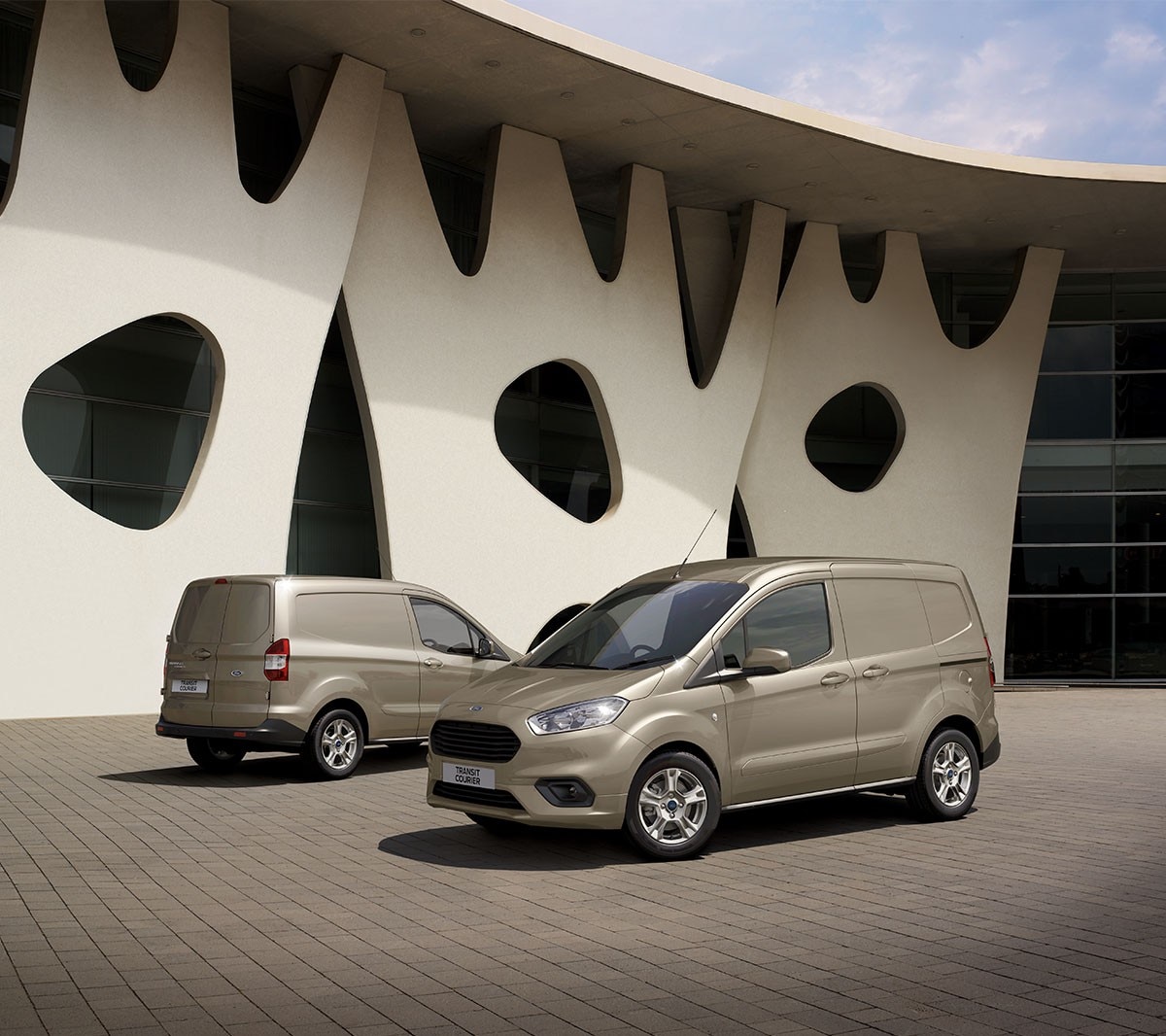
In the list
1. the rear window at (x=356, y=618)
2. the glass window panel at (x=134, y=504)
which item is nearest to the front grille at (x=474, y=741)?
the rear window at (x=356, y=618)

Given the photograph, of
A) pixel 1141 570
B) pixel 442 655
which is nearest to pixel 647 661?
pixel 442 655

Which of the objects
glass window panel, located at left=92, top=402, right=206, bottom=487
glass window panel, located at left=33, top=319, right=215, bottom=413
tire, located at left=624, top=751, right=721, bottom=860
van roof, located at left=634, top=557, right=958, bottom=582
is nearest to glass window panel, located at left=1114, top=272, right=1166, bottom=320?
glass window panel, located at left=33, top=319, right=215, bottom=413

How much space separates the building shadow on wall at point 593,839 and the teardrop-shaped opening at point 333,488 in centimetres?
1286

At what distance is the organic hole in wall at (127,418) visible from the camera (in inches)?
704

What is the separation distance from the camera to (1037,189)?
80.3 ft

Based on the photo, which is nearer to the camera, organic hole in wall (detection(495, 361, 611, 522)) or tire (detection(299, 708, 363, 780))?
tire (detection(299, 708, 363, 780))

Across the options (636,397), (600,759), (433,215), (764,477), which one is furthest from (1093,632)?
(600,759)

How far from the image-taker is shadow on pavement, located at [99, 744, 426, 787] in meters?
11.1

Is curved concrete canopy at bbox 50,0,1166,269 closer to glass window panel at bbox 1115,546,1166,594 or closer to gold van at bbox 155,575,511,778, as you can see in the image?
glass window panel at bbox 1115,546,1166,594

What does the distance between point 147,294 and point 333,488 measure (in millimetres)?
5874

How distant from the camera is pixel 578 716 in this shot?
7.68 metres

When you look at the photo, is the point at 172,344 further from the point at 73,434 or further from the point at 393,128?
the point at 393,128

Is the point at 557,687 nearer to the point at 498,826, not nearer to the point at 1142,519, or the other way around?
the point at 498,826

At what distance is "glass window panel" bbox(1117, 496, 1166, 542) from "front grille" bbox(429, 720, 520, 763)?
23.8m
